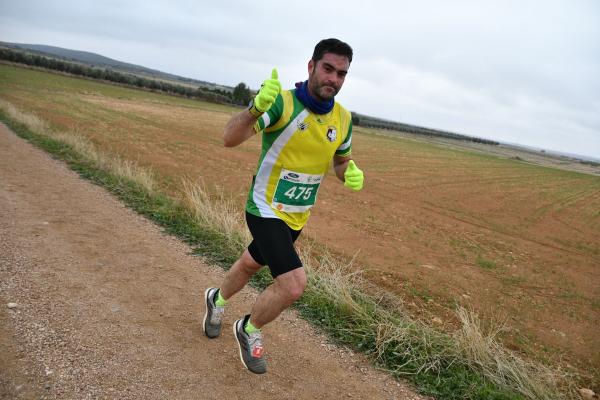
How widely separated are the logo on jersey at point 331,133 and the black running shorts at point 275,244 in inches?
31.0

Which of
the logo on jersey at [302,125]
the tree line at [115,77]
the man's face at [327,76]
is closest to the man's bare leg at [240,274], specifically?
the logo on jersey at [302,125]

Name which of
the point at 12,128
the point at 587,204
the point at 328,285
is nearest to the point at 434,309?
the point at 328,285

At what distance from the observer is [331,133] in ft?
10.9

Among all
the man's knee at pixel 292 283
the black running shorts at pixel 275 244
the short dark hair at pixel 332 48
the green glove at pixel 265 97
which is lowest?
the man's knee at pixel 292 283

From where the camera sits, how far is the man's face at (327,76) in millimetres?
3072

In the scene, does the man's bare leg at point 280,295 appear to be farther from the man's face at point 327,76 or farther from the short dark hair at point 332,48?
the short dark hair at point 332,48

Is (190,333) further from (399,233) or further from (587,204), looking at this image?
(587,204)

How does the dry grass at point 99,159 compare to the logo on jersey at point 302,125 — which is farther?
the dry grass at point 99,159

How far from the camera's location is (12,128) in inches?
553

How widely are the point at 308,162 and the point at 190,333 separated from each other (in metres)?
1.90

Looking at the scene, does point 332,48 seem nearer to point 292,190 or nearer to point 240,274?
point 292,190

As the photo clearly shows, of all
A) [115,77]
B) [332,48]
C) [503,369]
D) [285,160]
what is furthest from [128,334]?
[115,77]

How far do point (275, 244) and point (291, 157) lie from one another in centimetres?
70

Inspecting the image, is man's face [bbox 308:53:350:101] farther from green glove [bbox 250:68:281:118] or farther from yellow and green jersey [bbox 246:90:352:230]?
green glove [bbox 250:68:281:118]
